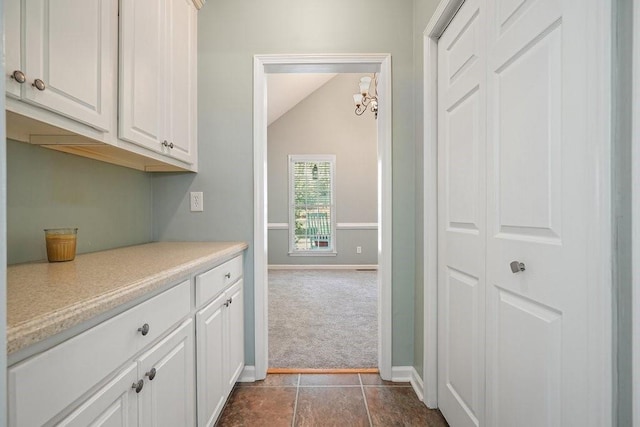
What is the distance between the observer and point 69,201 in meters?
1.38

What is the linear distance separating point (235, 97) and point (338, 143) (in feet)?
14.5

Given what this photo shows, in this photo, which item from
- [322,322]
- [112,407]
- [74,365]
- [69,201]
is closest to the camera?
[74,365]

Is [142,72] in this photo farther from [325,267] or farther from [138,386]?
[325,267]

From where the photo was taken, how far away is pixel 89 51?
1.07 meters

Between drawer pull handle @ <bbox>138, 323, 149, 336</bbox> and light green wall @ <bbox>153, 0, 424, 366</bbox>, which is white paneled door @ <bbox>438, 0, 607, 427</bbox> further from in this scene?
drawer pull handle @ <bbox>138, 323, 149, 336</bbox>

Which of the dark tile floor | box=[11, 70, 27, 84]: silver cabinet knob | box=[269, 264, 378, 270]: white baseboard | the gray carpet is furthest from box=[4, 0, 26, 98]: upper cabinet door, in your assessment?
box=[269, 264, 378, 270]: white baseboard

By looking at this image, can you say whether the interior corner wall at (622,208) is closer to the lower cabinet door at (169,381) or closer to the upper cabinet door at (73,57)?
the lower cabinet door at (169,381)

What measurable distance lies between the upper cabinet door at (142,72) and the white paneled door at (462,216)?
4.59 ft

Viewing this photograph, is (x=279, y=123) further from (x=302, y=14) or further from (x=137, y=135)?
(x=137, y=135)

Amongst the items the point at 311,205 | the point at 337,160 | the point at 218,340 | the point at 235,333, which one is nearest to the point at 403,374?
the point at 235,333

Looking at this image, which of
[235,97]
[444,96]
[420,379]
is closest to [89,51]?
[235,97]

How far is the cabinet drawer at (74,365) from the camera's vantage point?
0.53 meters

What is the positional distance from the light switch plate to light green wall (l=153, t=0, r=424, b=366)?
32 mm

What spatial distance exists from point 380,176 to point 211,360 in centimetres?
142
